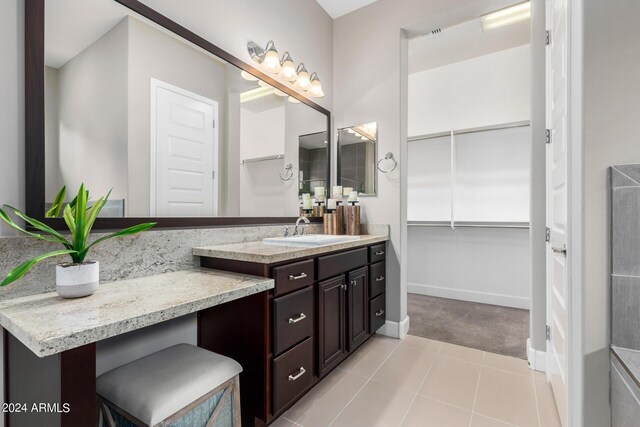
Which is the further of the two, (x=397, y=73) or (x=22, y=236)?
(x=397, y=73)

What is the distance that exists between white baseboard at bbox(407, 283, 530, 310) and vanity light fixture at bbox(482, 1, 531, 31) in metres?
2.90

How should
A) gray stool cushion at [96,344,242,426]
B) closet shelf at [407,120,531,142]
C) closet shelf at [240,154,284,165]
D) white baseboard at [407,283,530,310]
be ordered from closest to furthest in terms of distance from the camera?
1. gray stool cushion at [96,344,242,426]
2. closet shelf at [240,154,284,165]
3. closet shelf at [407,120,531,142]
4. white baseboard at [407,283,530,310]

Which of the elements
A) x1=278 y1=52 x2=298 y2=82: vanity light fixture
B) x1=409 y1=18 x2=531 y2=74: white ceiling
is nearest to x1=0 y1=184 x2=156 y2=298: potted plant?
x1=278 y1=52 x2=298 y2=82: vanity light fixture

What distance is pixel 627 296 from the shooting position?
3.16 feet

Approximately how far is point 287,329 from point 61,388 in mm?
855

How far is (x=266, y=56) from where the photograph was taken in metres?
2.05

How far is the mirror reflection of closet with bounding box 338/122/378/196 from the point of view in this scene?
8.71 ft

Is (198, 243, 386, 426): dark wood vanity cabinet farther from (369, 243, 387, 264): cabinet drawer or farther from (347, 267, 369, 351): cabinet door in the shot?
(369, 243, 387, 264): cabinet drawer

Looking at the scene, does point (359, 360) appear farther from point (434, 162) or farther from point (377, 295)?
point (434, 162)

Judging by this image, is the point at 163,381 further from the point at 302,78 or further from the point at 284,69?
the point at 302,78

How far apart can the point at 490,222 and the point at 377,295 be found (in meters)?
1.81

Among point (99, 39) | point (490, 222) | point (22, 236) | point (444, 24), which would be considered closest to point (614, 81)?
point (444, 24)

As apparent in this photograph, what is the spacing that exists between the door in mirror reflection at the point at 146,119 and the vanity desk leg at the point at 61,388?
0.62 meters

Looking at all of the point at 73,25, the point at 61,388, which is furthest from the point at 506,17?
the point at 61,388
